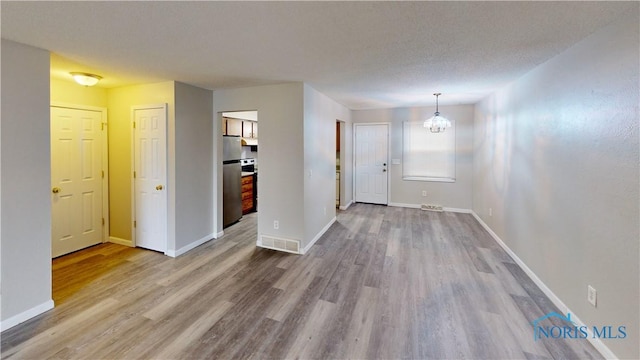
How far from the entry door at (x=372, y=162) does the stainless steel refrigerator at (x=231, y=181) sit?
3.05 m

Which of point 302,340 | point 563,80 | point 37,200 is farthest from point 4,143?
point 563,80

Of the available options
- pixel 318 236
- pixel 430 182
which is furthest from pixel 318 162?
pixel 430 182

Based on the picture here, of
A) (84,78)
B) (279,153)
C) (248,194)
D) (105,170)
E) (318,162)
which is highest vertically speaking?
(84,78)

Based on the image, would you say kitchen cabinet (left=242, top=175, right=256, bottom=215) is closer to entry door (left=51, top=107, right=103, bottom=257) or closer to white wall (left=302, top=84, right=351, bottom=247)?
white wall (left=302, top=84, right=351, bottom=247)

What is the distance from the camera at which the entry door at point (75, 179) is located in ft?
11.6

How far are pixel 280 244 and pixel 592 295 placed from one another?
10.5ft

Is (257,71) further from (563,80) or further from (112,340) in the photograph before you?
(563,80)

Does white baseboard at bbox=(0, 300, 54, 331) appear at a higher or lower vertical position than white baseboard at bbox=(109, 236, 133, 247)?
lower

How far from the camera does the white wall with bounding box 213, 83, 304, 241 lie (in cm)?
368

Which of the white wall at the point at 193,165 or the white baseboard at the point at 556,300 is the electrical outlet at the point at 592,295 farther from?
the white wall at the point at 193,165

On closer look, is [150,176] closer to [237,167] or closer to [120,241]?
[120,241]

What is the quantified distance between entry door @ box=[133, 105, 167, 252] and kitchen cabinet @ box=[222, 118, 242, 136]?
1509mm

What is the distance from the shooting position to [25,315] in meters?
2.27

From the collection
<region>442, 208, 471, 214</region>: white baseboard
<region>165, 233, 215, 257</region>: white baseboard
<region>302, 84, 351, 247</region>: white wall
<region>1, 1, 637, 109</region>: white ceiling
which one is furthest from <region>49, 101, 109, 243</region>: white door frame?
<region>442, 208, 471, 214</region>: white baseboard
